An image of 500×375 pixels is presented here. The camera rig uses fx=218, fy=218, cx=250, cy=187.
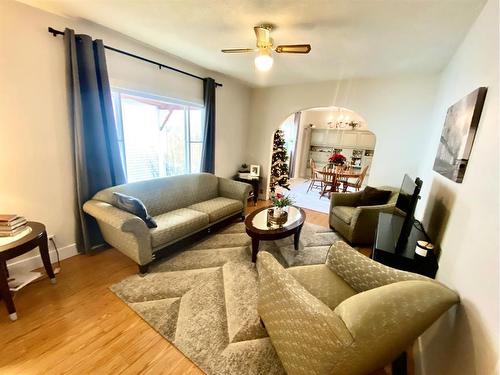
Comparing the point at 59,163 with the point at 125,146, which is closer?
the point at 59,163

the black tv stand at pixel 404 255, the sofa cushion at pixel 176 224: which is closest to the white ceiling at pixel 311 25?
the black tv stand at pixel 404 255

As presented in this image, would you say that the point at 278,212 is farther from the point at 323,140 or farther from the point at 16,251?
the point at 323,140

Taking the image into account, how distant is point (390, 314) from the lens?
919 millimetres

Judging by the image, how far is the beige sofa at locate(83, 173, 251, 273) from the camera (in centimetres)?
220

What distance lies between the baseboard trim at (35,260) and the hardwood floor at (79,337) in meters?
0.33

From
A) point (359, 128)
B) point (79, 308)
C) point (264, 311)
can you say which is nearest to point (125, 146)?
point (79, 308)

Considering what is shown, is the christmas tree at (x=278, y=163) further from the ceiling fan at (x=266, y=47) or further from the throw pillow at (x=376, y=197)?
the ceiling fan at (x=266, y=47)

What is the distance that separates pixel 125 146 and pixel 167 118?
2.97ft

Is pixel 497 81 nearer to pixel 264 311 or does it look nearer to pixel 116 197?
pixel 264 311

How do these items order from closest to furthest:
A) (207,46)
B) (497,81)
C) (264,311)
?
(497,81)
(264,311)
(207,46)

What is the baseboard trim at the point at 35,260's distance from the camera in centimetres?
220

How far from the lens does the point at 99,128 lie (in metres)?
2.48

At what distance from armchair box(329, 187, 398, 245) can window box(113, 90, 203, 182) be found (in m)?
2.63

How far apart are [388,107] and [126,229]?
13.9 ft
